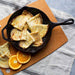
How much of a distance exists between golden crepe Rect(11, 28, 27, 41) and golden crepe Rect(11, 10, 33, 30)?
31 millimetres

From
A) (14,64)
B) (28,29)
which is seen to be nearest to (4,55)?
(14,64)

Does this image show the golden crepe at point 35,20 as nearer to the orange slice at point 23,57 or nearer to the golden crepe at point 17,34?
the golden crepe at point 17,34

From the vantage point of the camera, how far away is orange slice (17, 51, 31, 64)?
1072 mm

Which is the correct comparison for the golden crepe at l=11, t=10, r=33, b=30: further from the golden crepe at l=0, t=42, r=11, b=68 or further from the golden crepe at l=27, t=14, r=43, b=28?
the golden crepe at l=0, t=42, r=11, b=68

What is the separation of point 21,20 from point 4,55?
0.95 feet

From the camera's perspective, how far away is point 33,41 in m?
1.05

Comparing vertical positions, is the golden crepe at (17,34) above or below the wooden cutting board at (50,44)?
above

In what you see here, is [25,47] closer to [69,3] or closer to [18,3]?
[18,3]

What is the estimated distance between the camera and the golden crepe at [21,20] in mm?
1091

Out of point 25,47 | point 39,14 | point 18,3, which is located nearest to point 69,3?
point 39,14

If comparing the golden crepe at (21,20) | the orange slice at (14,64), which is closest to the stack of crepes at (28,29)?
the golden crepe at (21,20)

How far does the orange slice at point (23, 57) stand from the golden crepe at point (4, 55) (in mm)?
86

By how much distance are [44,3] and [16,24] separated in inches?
12.1

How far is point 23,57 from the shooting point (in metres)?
1.08
